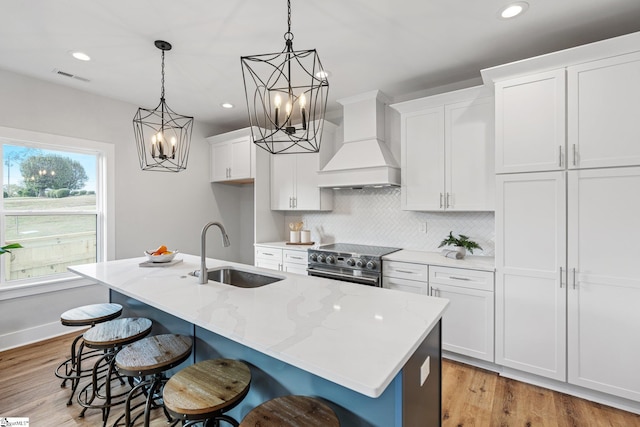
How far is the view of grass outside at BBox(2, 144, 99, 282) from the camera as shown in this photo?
3199mm

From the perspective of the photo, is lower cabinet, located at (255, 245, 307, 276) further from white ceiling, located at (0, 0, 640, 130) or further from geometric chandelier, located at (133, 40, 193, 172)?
white ceiling, located at (0, 0, 640, 130)

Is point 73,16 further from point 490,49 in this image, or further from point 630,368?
point 630,368

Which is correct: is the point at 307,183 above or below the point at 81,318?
above

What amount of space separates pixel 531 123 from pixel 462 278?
1.40 meters

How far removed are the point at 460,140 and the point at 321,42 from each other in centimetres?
162

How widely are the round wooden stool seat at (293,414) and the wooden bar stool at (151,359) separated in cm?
67

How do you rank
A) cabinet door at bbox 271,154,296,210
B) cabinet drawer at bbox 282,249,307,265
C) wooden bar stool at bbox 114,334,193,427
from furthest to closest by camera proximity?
cabinet door at bbox 271,154,296,210 < cabinet drawer at bbox 282,249,307,265 < wooden bar stool at bbox 114,334,193,427

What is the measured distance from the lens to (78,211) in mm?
3629

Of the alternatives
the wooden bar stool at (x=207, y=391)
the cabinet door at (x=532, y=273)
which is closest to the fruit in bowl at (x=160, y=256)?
the wooden bar stool at (x=207, y=391)

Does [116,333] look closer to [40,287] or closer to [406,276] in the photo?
[40,287]

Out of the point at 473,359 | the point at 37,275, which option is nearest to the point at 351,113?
the point at 473,359

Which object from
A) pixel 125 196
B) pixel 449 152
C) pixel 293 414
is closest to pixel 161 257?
pixel 125 196

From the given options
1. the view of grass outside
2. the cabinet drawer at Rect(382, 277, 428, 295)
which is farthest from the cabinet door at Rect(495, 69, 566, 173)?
the view of grass outside

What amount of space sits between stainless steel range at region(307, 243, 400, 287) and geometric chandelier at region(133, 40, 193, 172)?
1.74m
